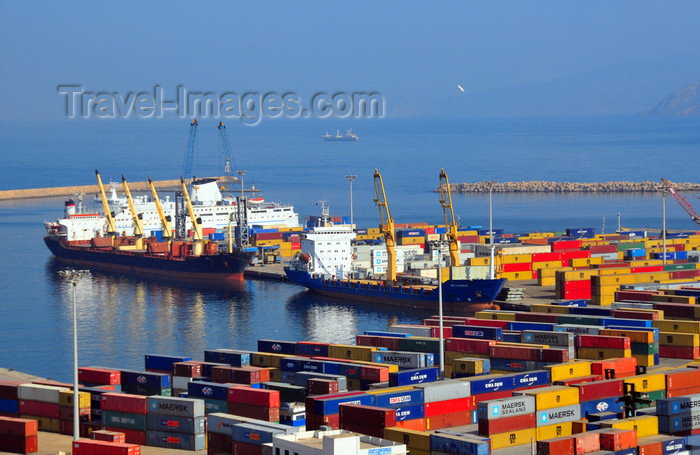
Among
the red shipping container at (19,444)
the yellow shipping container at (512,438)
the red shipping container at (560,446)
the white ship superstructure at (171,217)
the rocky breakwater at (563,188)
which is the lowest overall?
the red shipping container at (19,444)

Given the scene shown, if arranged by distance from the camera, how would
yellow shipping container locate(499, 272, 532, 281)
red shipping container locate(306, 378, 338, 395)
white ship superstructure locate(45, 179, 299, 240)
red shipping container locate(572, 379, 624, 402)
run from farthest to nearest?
1. white ship superstructure locate(45, 179, 299, 240)
2. yellow shipping container locate(499, 272, 532, 281)
3. red shipping container locate(306, 378, 338, 395)
4. red shipping container locate(572, 379, 624, 402)

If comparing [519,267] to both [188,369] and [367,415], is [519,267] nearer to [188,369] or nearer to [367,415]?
[188,369]

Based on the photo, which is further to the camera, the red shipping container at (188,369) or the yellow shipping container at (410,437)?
the red shipping container at (188,369)

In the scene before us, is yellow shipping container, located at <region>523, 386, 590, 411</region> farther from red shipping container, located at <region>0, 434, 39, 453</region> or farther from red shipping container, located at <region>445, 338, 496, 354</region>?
red shipping container, located at <region>0, 434, 39, 453</region>

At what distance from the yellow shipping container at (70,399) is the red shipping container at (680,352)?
14717 millimetres

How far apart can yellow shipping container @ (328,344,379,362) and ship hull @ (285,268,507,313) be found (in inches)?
706

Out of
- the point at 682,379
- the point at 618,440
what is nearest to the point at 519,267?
the point at 682,379

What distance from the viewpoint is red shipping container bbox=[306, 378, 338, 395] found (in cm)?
2288

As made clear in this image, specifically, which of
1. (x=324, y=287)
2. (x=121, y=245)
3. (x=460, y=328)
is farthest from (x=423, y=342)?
(x=121, y=245)

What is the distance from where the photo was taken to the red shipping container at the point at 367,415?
19.6m

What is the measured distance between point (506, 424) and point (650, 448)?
2589 millimetres

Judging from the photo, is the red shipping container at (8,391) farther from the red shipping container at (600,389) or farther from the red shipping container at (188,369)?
the red shipping container at (600,389)

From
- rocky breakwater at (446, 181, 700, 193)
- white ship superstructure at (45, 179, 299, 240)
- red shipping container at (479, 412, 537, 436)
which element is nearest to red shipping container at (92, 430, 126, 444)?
red shipping container at (479, 412, 537, 436)

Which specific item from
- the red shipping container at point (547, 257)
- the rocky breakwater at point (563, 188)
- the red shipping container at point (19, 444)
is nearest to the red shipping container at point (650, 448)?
the red shipping container at point (19, 444)
